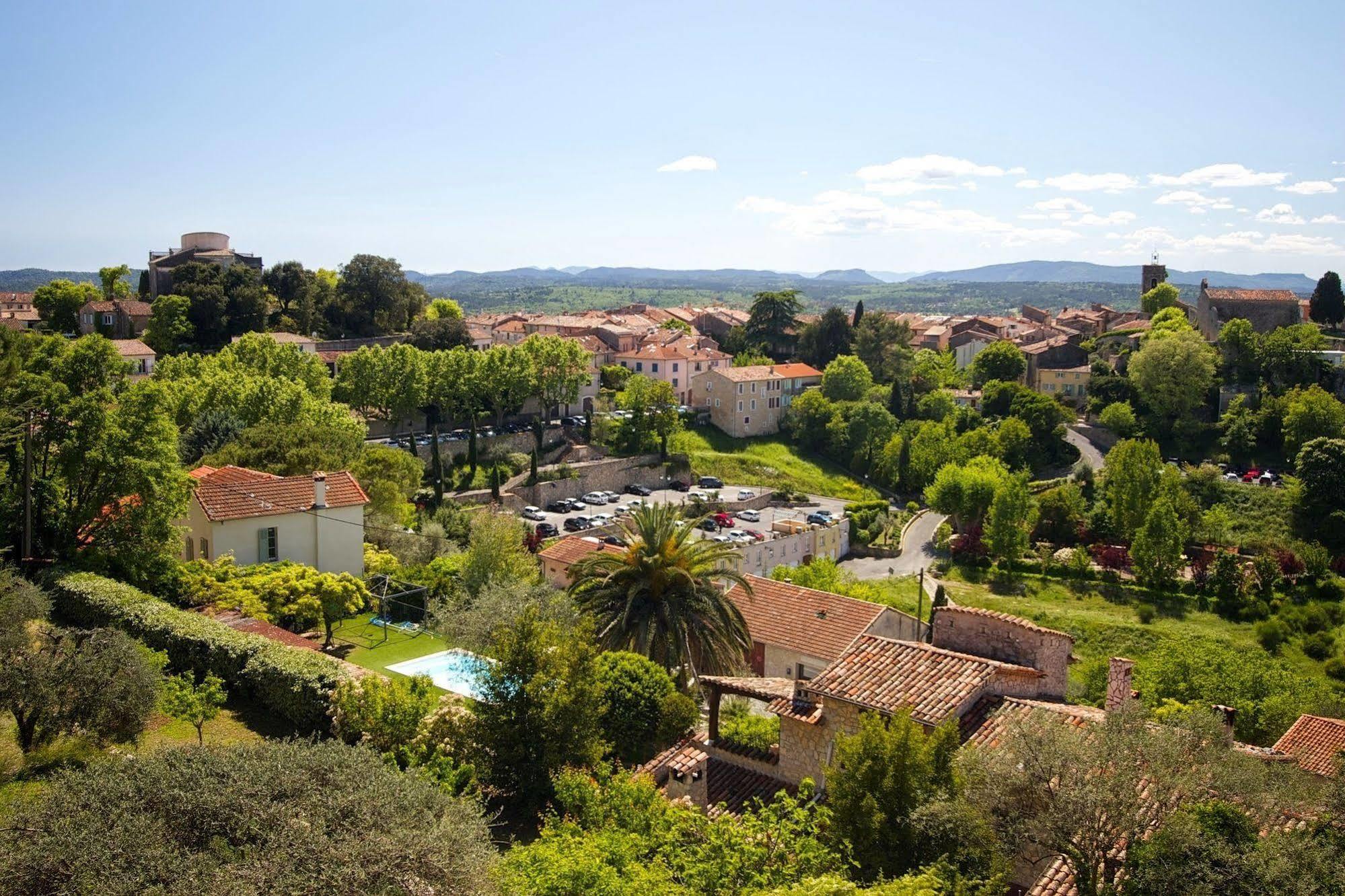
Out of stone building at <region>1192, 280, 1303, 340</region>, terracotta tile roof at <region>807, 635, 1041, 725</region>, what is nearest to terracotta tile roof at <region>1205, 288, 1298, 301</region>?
stone building at <region>1192, 280, 1303, 340</region>

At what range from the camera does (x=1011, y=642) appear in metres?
17.4

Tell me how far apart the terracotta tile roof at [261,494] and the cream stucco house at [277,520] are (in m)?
0.02

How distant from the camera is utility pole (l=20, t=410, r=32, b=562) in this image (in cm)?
2329

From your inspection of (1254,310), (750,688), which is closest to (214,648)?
(750,688)

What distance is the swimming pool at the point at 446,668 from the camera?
74.3 feet

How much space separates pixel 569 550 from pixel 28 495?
66.3 ft

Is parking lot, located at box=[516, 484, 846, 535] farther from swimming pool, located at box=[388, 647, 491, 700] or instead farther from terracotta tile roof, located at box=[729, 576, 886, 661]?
swimming pool, located at box=[388, 647, 491, 700]

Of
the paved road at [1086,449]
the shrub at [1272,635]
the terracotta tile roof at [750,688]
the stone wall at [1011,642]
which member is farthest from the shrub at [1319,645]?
the terracotta tile roof at [750,688]

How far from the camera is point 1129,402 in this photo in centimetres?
7950

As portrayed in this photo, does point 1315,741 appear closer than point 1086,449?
Yes

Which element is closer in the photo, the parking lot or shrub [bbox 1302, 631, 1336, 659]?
shrub [bbox 1302, 631, 1336, 659]

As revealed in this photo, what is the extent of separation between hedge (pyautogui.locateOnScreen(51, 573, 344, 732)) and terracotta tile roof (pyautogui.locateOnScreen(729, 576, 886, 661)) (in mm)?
10623

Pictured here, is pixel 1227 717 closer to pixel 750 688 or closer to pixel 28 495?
pixel 750 688

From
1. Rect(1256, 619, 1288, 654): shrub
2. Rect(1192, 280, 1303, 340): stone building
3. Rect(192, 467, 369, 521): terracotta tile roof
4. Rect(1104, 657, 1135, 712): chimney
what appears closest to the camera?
Rect(1104, 657, 1135, 712): chimney
